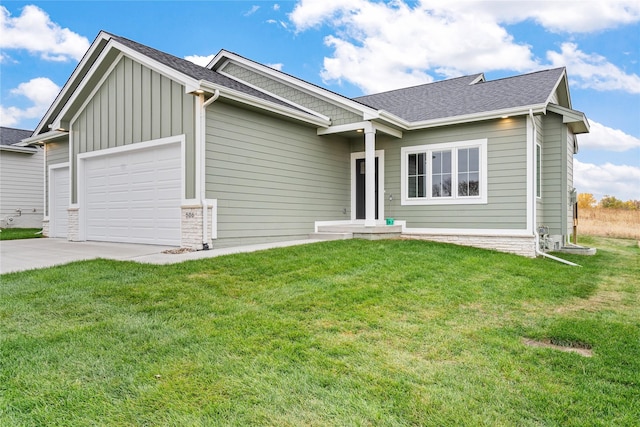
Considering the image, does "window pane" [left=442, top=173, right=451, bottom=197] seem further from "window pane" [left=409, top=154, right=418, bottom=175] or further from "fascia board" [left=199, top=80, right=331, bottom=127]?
"fascia board" [left=199, top=80, right=331, bottom=127]

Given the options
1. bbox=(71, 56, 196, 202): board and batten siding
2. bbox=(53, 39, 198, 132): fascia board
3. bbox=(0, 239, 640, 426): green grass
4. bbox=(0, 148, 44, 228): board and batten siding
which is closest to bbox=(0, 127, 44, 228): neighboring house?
bbox=(0, 148, 44, 228): board and batten siding

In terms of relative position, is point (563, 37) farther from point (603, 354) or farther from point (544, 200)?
point (603, 354)

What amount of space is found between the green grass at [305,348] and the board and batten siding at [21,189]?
13.8 m

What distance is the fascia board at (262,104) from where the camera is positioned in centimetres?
786

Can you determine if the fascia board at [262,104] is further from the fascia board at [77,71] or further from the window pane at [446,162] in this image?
the fascia board at [77,71]

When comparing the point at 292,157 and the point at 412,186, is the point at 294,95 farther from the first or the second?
the point at 412,186

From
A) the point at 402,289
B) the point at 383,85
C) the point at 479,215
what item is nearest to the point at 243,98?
the point at 402,289

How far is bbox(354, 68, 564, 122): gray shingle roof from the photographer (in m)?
9.69

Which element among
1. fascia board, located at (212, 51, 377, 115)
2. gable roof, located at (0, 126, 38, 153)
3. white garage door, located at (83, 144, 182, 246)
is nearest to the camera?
white garage door, located at (83, 144, 182, 246)

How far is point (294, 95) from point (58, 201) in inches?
327

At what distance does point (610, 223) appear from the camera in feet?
60.6

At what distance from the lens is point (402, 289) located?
5.37m

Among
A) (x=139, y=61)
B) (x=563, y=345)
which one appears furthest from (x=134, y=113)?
(x=563, y=345)

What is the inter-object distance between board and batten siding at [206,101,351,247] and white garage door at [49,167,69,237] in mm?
7361
